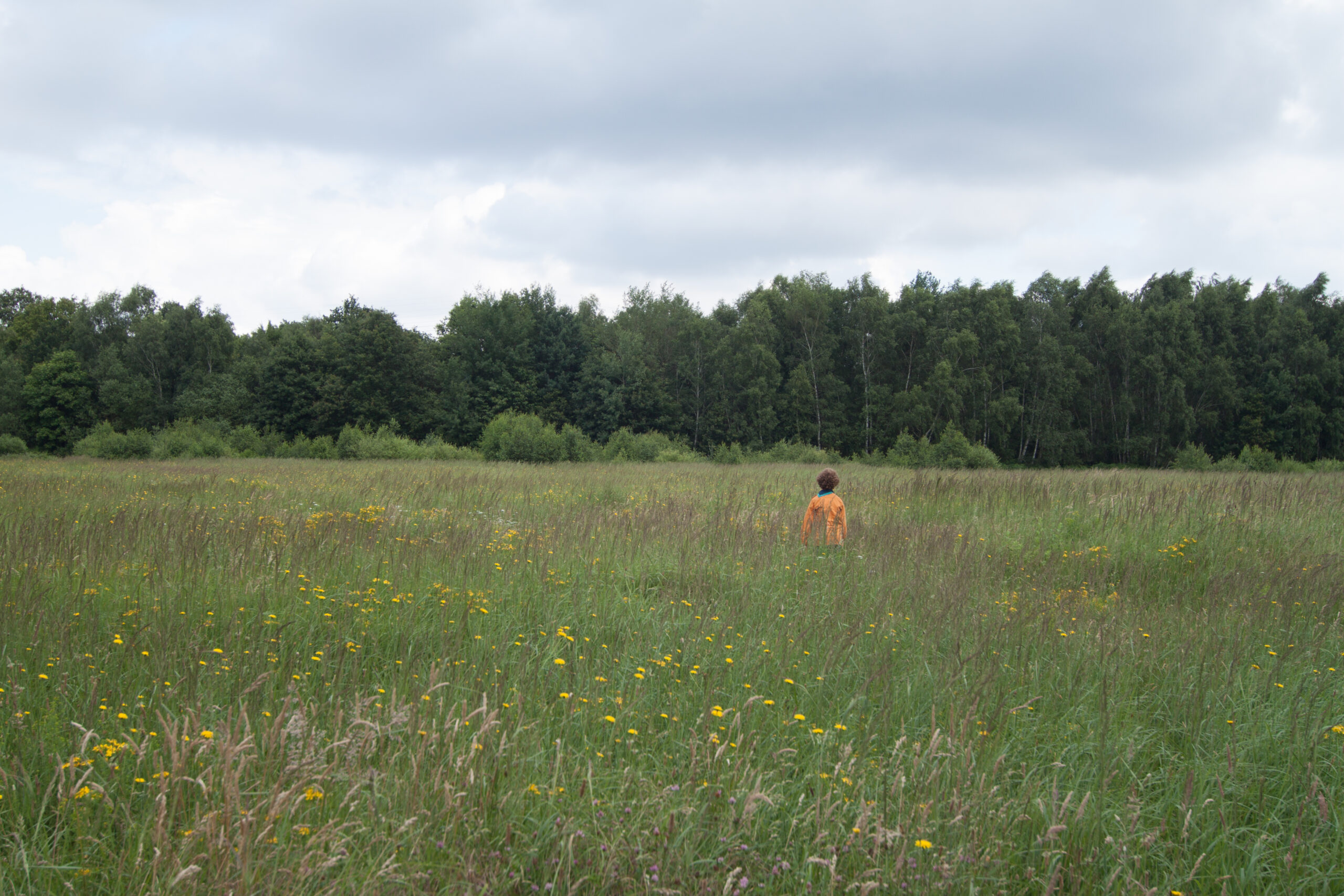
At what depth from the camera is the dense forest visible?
46.0 meters

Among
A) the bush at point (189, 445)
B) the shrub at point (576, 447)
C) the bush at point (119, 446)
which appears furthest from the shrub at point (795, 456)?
the bush at point (119, 446)

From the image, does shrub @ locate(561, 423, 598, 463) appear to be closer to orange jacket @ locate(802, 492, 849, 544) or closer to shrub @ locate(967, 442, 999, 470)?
shrub @ locate(967, 442, 999, 470)

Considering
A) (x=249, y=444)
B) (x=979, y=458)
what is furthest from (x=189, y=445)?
(x=979, y=458)

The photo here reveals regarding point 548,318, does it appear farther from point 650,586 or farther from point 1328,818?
point 1328,818

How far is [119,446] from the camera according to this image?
29.7 meters

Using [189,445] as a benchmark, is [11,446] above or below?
below

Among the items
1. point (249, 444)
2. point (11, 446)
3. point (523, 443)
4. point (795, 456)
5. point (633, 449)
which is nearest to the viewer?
point (523, 443)

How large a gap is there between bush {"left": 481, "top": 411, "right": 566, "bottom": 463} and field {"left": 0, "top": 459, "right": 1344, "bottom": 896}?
22.9 m

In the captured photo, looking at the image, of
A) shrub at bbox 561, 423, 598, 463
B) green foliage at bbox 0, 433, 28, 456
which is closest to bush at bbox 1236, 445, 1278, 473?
shrub at bbox 561, 423, 598, 463

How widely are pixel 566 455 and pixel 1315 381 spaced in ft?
163

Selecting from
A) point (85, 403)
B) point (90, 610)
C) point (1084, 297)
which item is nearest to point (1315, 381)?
point (1084, 297)

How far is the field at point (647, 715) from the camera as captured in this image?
216 centimetres

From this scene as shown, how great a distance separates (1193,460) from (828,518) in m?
41.7

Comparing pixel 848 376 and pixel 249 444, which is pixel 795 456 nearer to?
pixel 848 376
